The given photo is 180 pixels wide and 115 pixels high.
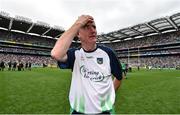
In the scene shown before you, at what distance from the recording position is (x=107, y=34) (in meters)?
90.4

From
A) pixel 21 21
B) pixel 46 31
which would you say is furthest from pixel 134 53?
pixel 21 21

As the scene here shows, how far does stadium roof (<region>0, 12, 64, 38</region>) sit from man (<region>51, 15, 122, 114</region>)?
69581mm

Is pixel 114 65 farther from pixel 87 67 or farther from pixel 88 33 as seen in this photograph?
pixel 88 33

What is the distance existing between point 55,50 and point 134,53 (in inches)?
3788

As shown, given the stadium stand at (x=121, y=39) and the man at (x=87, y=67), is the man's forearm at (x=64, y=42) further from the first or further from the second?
the stadium stand at (x=121, y=39)

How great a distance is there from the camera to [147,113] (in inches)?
289

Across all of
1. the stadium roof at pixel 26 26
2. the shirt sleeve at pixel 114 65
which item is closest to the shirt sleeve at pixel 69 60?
the shirt sleeve at pixel 114 65

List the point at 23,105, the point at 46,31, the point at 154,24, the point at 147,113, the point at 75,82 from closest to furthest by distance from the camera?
the point at 75,82
the point at 147,113
the point at 23,105
the point at 154,24
the point at 46,31

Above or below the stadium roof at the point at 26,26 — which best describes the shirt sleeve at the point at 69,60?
below

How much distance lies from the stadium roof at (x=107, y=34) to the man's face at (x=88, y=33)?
60851mm

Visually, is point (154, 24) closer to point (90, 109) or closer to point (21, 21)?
point (21, 21)

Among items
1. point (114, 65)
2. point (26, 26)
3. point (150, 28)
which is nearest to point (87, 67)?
point (114, 65)

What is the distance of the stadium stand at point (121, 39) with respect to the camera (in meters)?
75.1

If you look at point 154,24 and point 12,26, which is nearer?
point 154,24
